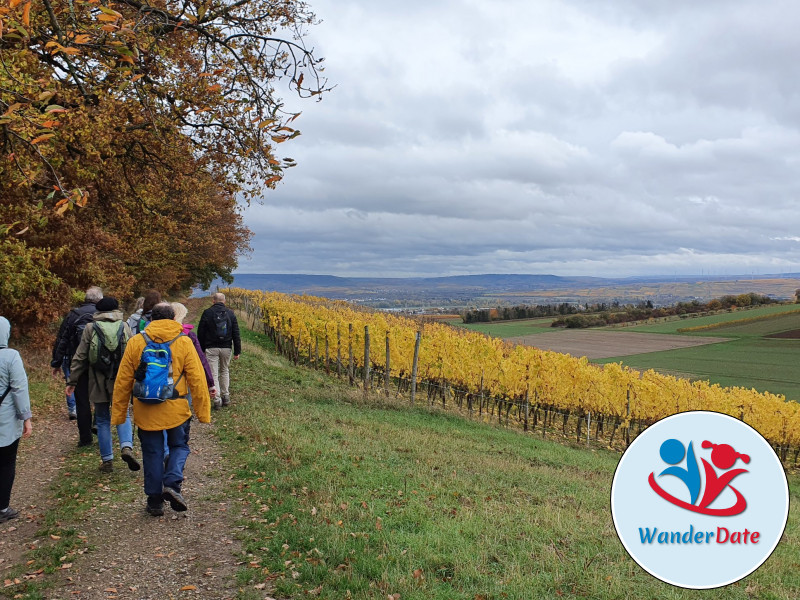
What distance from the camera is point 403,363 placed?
77.2ft

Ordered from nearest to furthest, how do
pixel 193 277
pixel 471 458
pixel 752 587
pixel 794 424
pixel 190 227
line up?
1. pixel 752 587
2. pixel 471 458
3. pixel 794 424
4. pixel 190 227
5. pixel 193 277

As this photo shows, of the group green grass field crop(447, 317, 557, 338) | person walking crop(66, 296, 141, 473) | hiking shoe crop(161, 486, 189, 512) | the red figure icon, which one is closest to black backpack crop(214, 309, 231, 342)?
person walking crop(66, 296, 141, 473)

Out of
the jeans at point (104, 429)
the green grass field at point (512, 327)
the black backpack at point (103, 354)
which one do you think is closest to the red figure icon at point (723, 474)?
the jeans at point (104, 429)

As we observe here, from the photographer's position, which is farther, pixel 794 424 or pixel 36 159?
pixel 794 424

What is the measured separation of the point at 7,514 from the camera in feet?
19.8

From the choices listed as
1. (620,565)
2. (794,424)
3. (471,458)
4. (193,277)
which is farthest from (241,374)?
(193,277)

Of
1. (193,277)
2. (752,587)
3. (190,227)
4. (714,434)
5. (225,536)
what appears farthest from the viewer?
(193,277)

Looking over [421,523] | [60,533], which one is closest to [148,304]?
[60,533]

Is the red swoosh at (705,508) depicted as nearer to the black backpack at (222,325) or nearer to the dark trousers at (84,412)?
the dark trousers at (84,412)

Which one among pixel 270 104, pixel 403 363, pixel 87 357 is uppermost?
pixel 270 104

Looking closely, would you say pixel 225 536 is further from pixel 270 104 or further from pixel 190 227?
pixel 190 227

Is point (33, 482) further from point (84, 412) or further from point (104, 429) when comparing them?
point (84, 412)

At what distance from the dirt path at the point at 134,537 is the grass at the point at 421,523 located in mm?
302

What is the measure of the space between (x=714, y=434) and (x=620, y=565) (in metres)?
2.26
